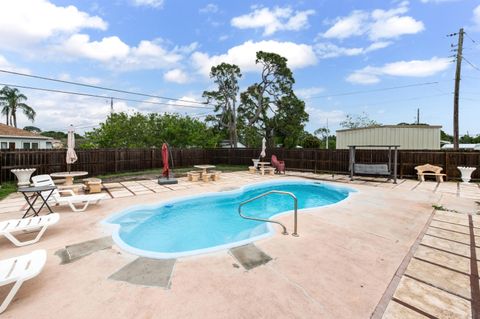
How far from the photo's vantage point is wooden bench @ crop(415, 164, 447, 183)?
908cm

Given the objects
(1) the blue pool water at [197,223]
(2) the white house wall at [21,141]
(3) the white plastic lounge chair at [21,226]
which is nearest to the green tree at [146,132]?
(2) the white house wall at [21,141]

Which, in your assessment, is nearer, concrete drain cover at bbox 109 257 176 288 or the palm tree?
concrete drain cover at bbox 109 257 176 288

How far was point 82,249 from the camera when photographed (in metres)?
3.17

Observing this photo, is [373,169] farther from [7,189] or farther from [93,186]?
[7,189]

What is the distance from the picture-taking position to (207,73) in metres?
21.0

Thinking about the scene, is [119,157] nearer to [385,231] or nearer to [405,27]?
[385,231]

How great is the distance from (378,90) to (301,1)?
40.8 ft

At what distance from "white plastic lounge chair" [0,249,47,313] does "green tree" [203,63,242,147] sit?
19.4 metres

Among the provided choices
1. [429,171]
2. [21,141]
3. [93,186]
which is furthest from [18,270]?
[21,141]

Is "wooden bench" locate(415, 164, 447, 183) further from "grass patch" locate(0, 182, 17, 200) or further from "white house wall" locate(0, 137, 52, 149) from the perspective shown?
"white house wall" locate(0, 137, 52, 149)

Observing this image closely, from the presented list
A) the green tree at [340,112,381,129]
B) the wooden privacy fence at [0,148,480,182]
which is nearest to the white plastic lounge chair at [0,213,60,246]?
the wooden privacy fence at [0,148,480,182]

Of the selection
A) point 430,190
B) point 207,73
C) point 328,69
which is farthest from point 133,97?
point 430,190

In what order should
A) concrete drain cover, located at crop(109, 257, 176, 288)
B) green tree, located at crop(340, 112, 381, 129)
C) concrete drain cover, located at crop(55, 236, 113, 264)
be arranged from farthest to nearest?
green tree, located at crop(340, 112, 381, 129) → concrete drain cover, located at crop(55, 236, 113, 264) → concrete drain cover, located at crop(109, 257, 176, 288)

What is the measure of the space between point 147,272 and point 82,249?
135 cm
